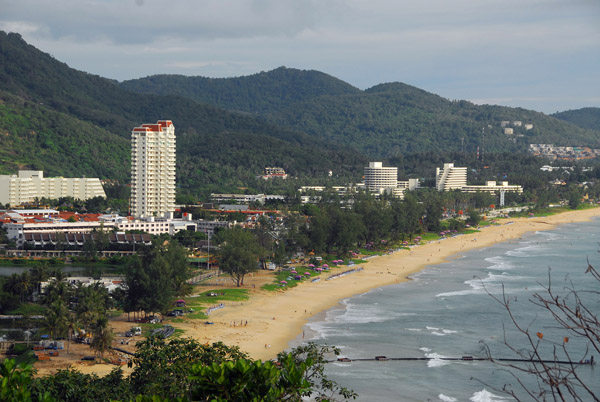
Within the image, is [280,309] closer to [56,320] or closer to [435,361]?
[435,361]

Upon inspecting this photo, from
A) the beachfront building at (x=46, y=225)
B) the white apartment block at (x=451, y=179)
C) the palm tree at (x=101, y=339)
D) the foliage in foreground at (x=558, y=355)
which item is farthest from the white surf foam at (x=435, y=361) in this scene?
the white apartment block at (x=451, y=179)

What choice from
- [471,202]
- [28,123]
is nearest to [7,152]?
[28,123]

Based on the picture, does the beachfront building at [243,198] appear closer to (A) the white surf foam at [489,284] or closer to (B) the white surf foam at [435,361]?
(A) the white surf foam at [489,284]

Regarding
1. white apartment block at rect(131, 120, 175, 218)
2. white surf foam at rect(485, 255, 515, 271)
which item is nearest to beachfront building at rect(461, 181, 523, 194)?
white surf foam at rect(485, 255, 515, 271)

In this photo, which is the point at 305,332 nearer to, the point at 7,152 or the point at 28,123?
the point at 7,152

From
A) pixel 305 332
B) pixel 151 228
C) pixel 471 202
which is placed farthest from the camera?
pixel 471 202

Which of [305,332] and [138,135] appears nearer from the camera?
[305,332]

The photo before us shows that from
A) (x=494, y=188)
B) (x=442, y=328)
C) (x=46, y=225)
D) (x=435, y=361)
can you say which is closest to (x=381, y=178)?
Answer: (x=494, y=188)

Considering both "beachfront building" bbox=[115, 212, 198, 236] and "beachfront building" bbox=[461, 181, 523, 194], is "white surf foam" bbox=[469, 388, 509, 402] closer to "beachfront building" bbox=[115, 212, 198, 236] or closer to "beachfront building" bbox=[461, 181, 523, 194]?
"beachfront building" bbox=[115, 212, 198, 236]
